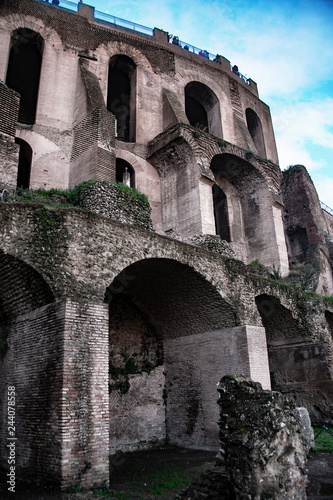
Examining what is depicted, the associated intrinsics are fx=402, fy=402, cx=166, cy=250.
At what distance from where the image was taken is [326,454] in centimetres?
843

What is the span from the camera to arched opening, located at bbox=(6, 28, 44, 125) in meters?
14.2

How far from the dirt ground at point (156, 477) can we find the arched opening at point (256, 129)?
14964 millimetres

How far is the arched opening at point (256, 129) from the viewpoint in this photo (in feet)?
65.6

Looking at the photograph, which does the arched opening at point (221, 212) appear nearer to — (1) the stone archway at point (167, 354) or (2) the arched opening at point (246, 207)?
(2) the arched opening at point (246, 207)

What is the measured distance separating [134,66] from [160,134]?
3.80 m

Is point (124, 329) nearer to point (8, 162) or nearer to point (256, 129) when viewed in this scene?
point (8, 162)

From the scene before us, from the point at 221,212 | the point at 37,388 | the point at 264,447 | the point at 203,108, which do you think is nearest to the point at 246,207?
the point at 221,212

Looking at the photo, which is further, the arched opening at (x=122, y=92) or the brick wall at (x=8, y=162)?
the arched opening at (x=122, y=92)

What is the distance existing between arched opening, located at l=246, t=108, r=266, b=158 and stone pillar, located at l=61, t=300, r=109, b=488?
15.7m

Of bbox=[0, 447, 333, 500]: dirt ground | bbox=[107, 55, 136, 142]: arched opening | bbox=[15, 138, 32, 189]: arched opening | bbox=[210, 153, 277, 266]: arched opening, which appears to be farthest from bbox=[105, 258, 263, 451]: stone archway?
bbox=[107, 55, 136, 142]: arched opening

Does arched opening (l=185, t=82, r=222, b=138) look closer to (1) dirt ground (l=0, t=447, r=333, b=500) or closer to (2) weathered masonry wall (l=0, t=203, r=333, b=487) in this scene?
(2) weathered masonry wall (l=0, t=203, r=333, b=487)

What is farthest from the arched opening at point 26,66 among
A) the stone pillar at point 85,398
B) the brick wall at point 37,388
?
the stone pillar at point 85,398

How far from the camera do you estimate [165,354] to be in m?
10.7

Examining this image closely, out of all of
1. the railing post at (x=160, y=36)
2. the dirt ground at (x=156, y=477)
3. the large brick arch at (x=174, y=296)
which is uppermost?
the railing post at (x=160, y=36)
